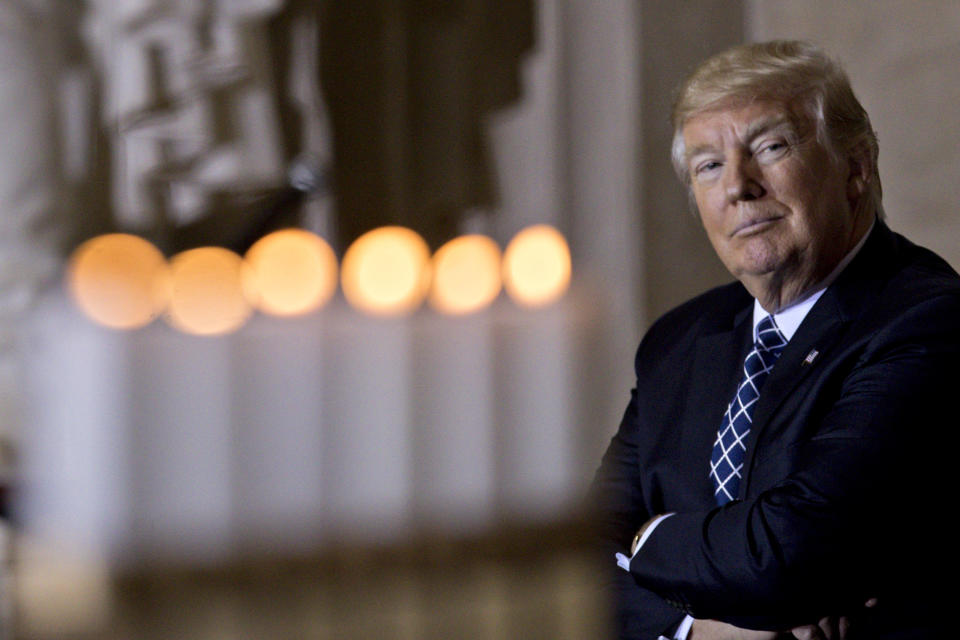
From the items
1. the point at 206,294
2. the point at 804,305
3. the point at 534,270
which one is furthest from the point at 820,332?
the point at 206,294

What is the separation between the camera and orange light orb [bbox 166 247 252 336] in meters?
0.46

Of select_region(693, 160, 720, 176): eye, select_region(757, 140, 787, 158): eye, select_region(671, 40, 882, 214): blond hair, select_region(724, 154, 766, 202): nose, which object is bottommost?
select_region(724, 154, 766, 202): nose

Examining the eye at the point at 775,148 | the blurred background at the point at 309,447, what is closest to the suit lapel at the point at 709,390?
the eye at the point at 775,148

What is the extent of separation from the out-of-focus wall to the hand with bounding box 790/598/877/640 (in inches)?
50.2

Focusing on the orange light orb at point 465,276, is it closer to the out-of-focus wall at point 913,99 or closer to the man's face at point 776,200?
the man's face at point 776,200

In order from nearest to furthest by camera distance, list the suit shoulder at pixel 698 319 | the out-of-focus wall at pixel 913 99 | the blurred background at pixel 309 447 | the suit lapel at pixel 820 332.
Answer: the blurred background at pixel 309 447, the suit lapel at pixel 820 332, the suit shoulder at pixel 698 319, the out-of-focus wall at pixel 913 99

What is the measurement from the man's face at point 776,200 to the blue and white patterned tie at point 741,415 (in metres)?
A: 0.05

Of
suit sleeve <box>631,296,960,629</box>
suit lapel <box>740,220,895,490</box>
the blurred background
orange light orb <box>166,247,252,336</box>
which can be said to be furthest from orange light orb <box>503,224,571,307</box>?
suit lapel <box>740,220,895,490</box>

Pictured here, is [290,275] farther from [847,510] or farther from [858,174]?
[858,174]

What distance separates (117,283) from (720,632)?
932mm

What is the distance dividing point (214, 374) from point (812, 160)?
1055 millimetres

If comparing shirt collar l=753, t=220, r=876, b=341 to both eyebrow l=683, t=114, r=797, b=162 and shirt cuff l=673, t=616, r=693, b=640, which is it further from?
shirt cuff l=673, t=616, r=693, b=640

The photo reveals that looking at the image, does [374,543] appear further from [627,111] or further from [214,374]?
[627,111]

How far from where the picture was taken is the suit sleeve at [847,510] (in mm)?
1089
